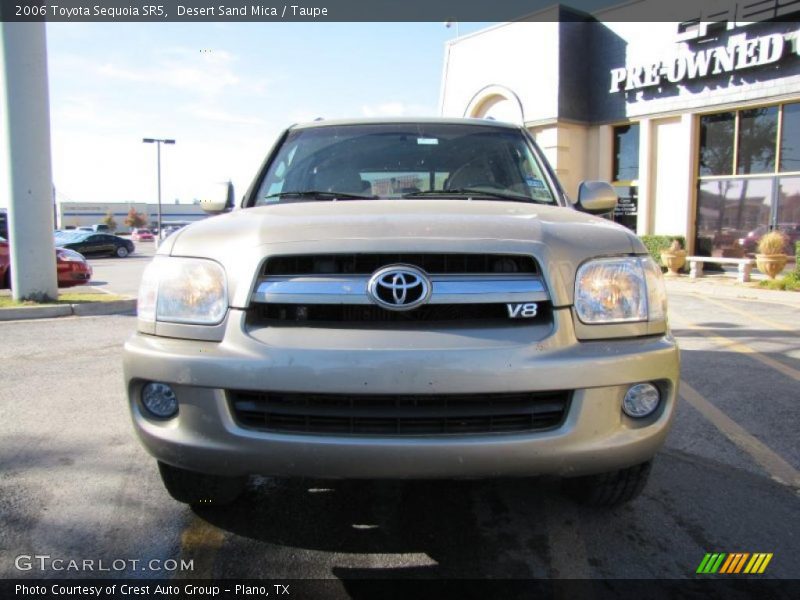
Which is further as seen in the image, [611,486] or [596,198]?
[596,198]

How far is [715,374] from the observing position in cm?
539

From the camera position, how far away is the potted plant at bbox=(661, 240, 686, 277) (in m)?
15.0

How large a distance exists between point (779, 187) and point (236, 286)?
15351 mm

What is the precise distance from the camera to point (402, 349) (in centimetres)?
205

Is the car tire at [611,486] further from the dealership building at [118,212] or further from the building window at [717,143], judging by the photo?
the dealership building at [118,212]

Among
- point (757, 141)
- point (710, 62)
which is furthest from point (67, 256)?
point (757, 141)

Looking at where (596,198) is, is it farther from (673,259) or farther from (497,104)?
(497,104)

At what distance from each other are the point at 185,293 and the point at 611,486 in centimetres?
187

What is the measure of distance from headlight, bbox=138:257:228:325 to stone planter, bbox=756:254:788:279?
512 inches

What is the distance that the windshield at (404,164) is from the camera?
11.1ft

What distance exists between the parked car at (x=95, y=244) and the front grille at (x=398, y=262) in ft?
102

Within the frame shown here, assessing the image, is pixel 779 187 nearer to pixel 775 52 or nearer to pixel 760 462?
pixel 775 52

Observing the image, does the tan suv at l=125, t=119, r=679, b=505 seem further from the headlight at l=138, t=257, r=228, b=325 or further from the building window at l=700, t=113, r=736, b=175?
the building window at l=700, t=113, r=736, b=175

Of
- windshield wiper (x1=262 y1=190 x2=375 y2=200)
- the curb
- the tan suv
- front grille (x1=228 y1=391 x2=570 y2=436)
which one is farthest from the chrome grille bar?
the curb
